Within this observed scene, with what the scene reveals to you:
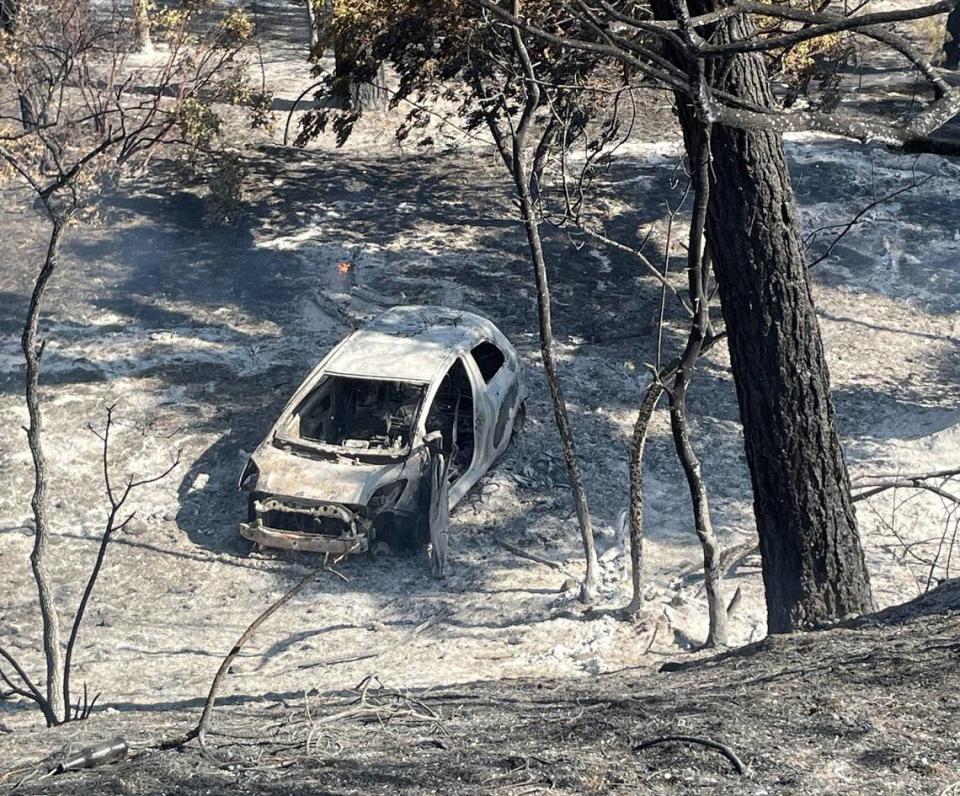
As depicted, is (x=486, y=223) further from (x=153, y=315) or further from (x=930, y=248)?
(x=930, y=248)

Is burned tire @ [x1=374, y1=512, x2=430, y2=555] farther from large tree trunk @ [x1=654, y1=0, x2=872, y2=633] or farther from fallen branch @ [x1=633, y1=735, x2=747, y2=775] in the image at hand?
fallen branch @ [x1=633, y1=735, x2=747, y2=775]

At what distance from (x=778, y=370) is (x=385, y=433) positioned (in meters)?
4.59

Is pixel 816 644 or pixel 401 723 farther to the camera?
pixel 816 644

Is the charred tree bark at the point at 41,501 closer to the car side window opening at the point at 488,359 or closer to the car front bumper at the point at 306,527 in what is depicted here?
the car front bumper at the point at 306,527

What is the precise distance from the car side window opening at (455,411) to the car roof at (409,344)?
0.30 metres

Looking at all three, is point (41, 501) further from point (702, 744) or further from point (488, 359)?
point (488, 359)

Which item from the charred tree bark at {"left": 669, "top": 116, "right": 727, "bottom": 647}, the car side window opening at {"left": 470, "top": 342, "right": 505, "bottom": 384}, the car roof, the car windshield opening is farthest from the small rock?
the charred tree bark at {"left": 669, "top": 116, "right": 727, "bottom": 647}

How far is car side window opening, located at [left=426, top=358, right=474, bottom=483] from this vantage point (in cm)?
1029

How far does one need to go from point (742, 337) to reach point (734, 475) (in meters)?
4.44

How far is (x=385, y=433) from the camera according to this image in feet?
33.6

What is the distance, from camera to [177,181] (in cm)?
1794

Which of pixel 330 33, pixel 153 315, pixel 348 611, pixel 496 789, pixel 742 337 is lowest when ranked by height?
pixel 348 611

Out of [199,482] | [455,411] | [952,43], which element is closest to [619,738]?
[455,411]

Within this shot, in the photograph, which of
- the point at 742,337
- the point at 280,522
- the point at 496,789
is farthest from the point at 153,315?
the point at 496,789
